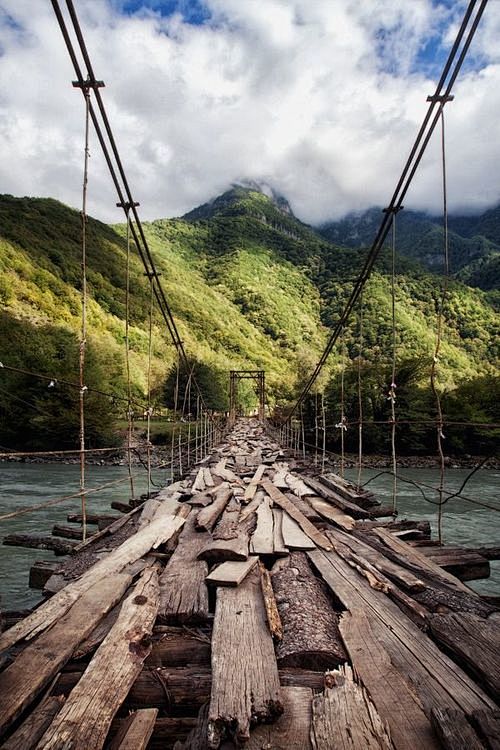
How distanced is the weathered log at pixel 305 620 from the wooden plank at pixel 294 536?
20 cm

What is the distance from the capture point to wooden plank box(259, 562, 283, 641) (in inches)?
55.9

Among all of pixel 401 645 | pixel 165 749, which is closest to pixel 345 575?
pixel 401 645

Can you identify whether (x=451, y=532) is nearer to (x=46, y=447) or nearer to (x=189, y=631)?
(x=189, y=631)

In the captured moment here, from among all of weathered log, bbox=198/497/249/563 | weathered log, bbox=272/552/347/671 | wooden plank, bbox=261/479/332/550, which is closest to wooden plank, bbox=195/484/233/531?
weathered log, bbox=198/497/249/563

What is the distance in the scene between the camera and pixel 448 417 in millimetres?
23156

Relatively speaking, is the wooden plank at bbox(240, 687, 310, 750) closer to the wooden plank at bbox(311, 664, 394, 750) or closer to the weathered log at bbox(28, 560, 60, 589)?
the wooden plank at bbox(311, 664, 394, 750)

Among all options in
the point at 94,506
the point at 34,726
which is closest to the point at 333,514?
the point at 34,726

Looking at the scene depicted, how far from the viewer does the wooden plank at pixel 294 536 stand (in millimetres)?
2314

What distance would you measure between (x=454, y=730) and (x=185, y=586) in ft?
3.65

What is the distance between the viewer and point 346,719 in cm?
101

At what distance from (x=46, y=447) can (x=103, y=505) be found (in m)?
15.1

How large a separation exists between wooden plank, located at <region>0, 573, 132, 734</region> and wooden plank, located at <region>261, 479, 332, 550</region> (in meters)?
1.16

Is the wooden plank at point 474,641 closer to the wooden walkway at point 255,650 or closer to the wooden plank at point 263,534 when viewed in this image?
the wooden walkway at point 255,650

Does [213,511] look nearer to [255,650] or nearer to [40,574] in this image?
[40,574]
